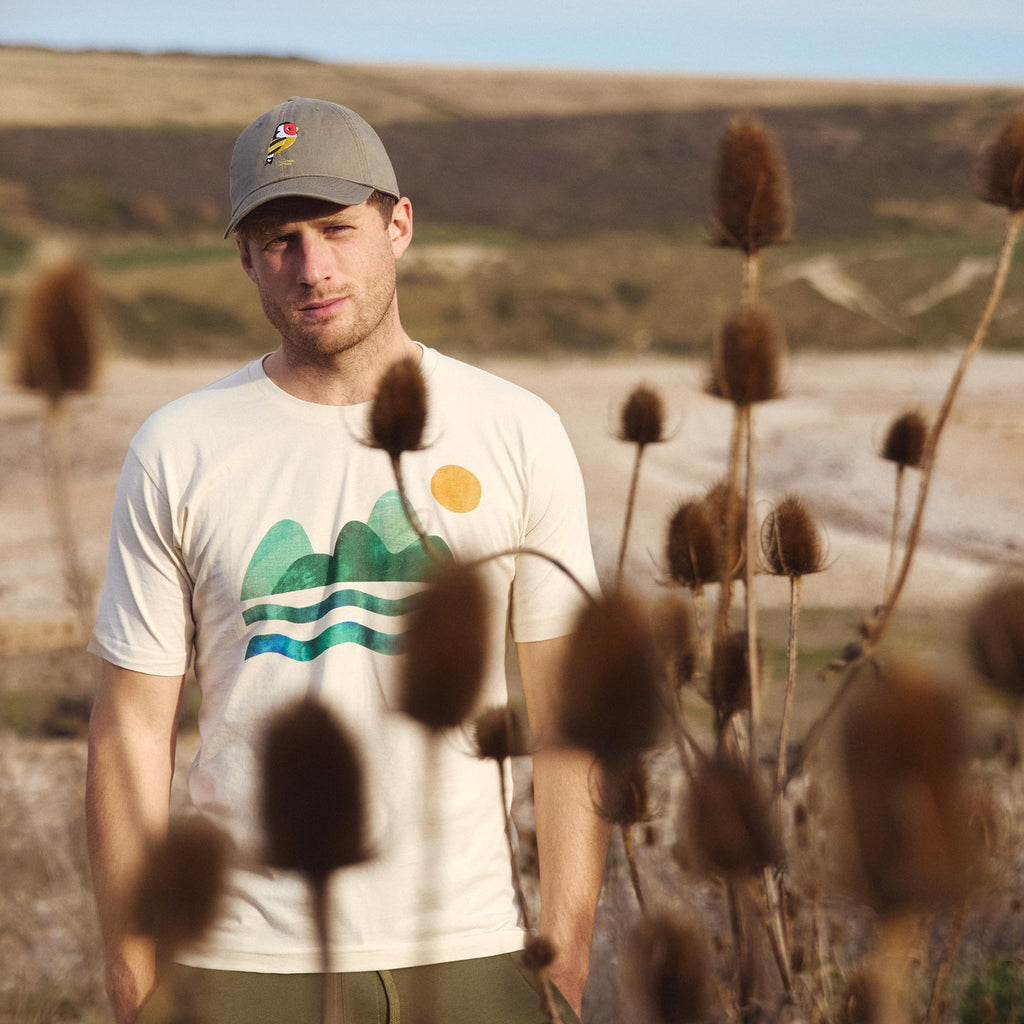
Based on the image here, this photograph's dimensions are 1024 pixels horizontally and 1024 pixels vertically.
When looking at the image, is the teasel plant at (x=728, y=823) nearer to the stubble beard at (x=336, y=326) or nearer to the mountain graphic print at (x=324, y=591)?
the mountain graphic print at (x=324, y=591)

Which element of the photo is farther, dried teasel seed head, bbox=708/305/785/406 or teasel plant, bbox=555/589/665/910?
dried teasel seed head, bbox=708/305/785/406

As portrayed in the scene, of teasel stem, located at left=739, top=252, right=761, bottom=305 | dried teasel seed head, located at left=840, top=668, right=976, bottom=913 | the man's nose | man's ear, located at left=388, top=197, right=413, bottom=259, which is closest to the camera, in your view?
dried teasel seed head, located at left=840, top=668, right=976, bottom=913

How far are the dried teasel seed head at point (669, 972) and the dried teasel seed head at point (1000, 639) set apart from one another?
1.14 feet

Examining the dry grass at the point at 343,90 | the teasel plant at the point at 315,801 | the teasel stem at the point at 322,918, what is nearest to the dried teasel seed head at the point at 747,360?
the teasel plant at the point at 315,801

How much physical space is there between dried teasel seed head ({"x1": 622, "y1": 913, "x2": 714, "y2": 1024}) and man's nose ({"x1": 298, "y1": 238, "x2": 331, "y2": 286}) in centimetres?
175

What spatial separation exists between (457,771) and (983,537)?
10714mm

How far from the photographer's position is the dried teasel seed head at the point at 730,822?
0.89m

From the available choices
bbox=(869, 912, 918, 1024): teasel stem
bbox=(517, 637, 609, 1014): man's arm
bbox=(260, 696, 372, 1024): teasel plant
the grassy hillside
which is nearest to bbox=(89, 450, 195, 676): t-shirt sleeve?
bbox=(517, 637, 609, 1014): man's arm

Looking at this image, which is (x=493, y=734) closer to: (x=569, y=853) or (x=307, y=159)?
(x=569, y=853)

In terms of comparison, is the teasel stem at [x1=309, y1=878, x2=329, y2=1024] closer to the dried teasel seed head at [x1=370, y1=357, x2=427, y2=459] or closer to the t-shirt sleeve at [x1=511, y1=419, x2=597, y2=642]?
the dried teasel seed head at [x1=370, y1=357, x2=427, y2=459]

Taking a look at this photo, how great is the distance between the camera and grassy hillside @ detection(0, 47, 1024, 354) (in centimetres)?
2830

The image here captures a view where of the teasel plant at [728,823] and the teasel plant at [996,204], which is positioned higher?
the teasel plant at [996,204]

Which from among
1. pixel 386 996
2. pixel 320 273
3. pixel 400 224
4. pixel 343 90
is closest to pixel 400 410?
pixel 320 273

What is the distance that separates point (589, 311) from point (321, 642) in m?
27.1
